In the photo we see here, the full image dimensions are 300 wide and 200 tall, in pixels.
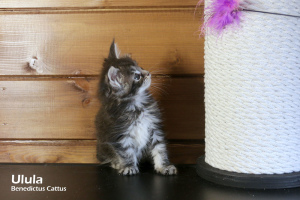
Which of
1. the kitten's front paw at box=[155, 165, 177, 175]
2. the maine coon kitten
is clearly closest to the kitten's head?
the maine coon kitten

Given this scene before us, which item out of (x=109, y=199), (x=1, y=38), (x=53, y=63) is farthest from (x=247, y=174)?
(x=1, y=38)

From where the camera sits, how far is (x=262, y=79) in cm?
118

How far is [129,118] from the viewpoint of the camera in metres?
1.39

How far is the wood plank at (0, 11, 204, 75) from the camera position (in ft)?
5.24

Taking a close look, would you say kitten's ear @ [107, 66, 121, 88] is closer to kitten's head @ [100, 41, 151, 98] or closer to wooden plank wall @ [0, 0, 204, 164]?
kitten's head @ [100, 41, 151, 98]

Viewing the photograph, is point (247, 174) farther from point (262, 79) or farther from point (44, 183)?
point (44, 183)

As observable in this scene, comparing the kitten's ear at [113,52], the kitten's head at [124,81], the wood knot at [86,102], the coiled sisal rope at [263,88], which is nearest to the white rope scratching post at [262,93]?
the coiled sisal rope at [263,88]

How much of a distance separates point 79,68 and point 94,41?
0.46 ft

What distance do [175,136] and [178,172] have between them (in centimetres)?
23

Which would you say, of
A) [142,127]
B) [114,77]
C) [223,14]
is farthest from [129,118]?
[223,14]

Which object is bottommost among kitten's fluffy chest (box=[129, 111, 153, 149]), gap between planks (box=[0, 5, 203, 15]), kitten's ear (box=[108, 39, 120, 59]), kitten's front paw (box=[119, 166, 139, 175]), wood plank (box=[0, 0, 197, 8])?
kitten's front paw (box=[119, 166, 139, 175])

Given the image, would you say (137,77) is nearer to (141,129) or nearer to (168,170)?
(141,129)

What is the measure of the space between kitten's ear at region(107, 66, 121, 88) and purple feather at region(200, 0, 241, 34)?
0.39m

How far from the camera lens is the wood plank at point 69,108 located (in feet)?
5.34
